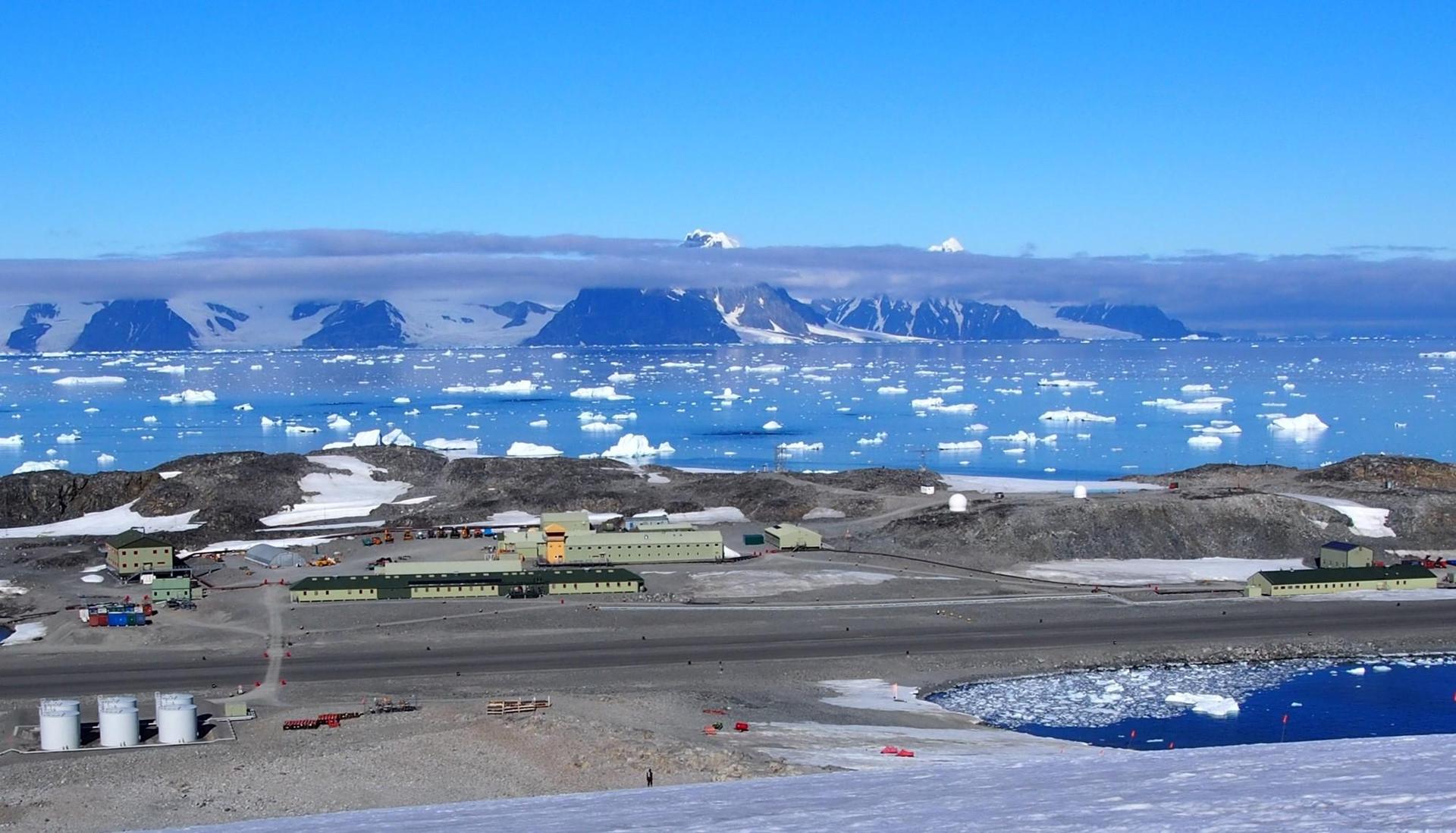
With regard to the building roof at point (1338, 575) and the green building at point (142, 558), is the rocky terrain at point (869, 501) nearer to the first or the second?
the building roof at point (1338, 575)

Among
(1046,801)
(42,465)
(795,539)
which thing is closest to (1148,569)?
(795,539)

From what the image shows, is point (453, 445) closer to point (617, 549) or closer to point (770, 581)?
point (617, 549)

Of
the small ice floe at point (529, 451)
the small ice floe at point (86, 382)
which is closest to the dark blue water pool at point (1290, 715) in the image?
the small ice floe at point (529, 451)

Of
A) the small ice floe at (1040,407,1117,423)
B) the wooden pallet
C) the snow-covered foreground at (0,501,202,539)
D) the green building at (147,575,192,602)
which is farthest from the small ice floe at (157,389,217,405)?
the wooden pallet

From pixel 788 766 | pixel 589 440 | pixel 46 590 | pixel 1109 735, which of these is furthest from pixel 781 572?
pixel 589 440

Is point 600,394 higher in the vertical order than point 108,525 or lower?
lower

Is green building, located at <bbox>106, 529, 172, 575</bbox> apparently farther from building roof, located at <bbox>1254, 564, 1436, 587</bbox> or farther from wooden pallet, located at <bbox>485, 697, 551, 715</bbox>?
building roof, located at <bbox>1254, 564, 1436, 587</bbox>

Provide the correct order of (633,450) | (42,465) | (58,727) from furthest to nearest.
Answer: (633,450) → (42,465) → (58,727)
